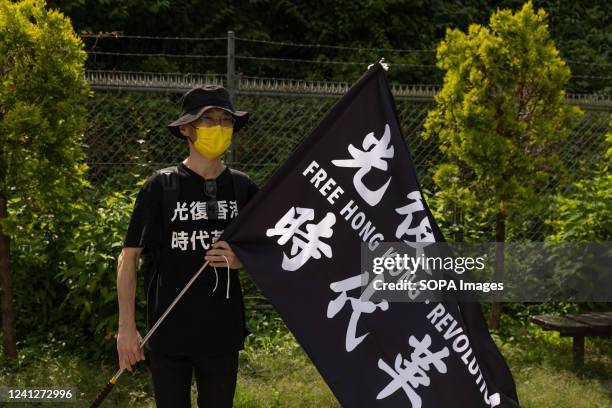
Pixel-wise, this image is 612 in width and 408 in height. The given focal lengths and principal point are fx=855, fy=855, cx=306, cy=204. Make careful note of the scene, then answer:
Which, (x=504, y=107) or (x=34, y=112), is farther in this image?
(x=504, y=107)

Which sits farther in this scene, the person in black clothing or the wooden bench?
the wooden bench

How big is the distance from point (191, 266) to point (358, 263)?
Answer: 0.71 m

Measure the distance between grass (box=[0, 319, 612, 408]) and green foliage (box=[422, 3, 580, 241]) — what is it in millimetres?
1372

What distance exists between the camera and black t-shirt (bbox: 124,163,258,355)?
3592mm

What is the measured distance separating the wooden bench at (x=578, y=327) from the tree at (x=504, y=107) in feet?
2.43

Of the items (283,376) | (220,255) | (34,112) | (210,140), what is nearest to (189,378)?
(220,255)

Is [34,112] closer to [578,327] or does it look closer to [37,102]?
[37,102]

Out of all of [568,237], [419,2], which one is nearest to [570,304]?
[568,237]

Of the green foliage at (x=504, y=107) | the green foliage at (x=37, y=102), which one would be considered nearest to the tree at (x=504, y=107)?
the green foliage at (x=504, y=107)

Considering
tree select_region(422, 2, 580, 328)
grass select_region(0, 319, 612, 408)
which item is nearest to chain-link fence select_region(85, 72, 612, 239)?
tree select_region(422, 2, 580, 328)

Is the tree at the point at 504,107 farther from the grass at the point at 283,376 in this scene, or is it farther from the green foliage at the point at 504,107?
the grass at the point at 283,376

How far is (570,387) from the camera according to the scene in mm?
6180

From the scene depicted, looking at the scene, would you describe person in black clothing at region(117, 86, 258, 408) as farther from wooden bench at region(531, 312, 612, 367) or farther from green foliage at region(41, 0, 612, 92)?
green foliage at region(41, 0, 612, 92)

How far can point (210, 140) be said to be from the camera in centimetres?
366
